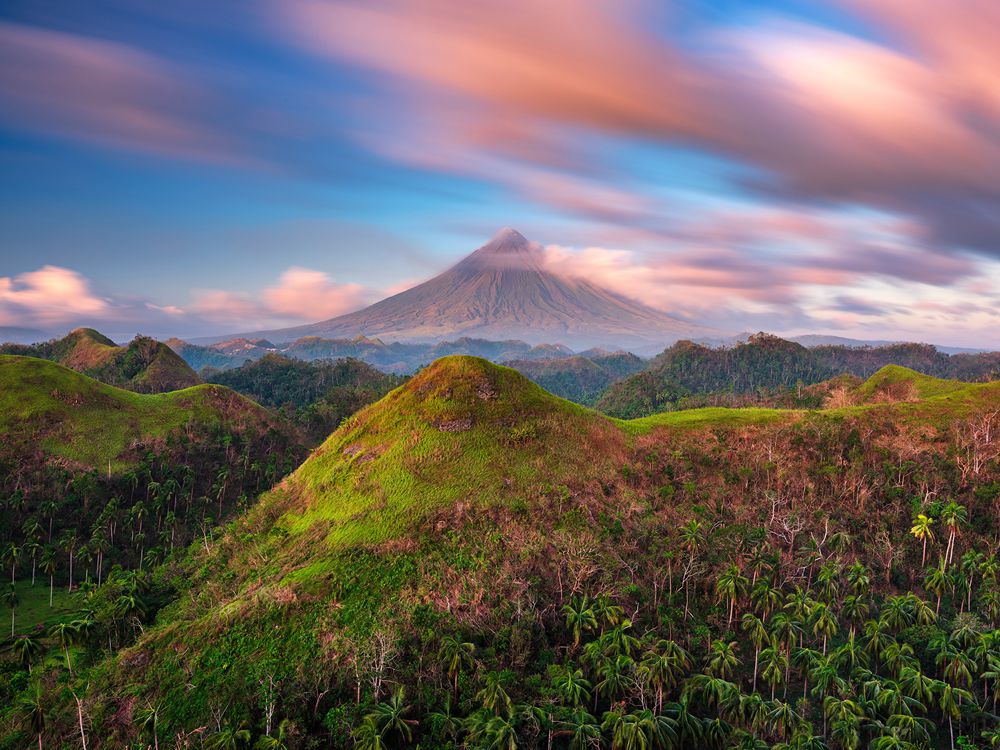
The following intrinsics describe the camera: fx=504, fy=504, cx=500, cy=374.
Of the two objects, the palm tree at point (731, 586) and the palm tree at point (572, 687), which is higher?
the palm tree at point (731, 586)

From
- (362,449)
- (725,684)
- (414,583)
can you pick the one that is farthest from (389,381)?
(725,684)

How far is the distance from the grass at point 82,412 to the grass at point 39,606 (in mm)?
21032

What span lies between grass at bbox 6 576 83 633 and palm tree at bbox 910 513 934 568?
82566mm

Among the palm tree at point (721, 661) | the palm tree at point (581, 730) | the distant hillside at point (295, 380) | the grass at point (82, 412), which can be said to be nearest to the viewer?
the palm tree at point (581, 730)

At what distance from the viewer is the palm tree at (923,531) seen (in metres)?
48.5

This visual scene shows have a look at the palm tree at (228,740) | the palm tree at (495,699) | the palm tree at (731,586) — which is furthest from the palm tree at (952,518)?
the palm tree at (228,740)

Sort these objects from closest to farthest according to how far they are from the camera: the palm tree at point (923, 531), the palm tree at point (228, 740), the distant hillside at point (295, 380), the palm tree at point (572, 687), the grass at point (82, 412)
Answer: the palm tree at point (228, 740) < the palm tree at point (572, 687) < the palm tree at point (923, 531) < the grass at point (82, 412) < the distant hillside at point (295, 380)

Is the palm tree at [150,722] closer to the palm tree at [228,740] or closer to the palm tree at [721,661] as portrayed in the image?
the palm tree at [228,740]

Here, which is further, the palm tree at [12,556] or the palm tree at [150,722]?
the palm tree at [12,556]

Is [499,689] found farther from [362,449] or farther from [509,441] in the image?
[362,449]

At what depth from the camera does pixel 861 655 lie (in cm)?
3859

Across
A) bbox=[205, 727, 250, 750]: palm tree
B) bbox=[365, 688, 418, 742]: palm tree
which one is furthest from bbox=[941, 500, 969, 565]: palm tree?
bbox=[205, 727, 250, 750]: palm tree

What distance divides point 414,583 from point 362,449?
2084 cm

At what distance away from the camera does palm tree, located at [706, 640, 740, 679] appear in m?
36.6
